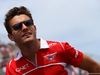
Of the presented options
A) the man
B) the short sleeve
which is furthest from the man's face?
the short sleeve

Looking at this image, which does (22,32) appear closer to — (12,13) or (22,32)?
(22,32)

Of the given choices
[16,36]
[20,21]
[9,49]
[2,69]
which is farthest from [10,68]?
[9,49]

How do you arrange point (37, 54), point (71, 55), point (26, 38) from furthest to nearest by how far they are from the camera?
1. point (37, 54)
2. point (71, 55)
3. point (26, 38)

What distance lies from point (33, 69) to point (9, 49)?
36959mm

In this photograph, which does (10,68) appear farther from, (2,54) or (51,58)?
(2,54)

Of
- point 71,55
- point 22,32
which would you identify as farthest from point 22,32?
point 71,55

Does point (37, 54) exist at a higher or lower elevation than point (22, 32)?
lower

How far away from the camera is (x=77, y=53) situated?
11.2ft

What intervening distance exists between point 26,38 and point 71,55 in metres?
0.80

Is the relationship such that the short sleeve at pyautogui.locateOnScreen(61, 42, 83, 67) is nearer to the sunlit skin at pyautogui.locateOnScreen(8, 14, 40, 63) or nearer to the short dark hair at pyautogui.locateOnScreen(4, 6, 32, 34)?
the sunlit skin at pyautogui.locateOnScreen(8, 14, 40, 63)

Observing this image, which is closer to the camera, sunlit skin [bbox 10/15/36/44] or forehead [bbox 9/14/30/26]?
sunlit skin [bbox 10/15/36/44]

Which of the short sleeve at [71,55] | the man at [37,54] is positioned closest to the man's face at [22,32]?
the man at [37,54]

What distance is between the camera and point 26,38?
10.5 feet

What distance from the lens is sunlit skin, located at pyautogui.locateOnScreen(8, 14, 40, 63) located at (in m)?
3.22
